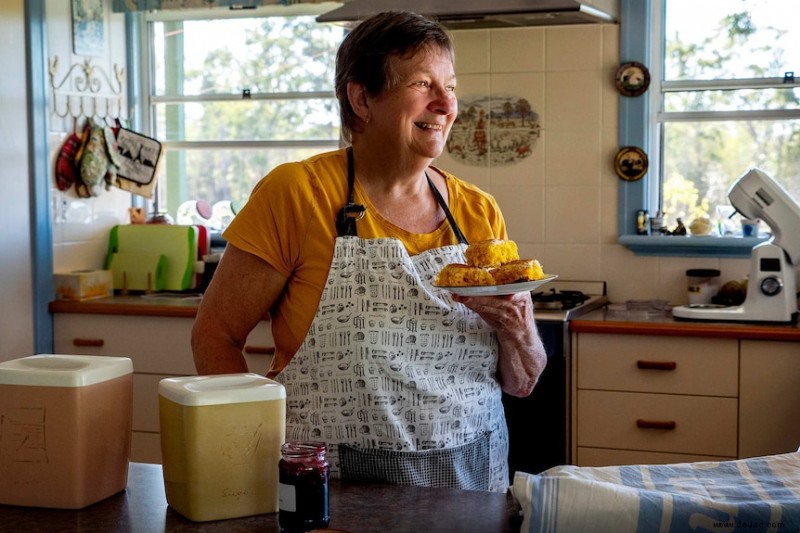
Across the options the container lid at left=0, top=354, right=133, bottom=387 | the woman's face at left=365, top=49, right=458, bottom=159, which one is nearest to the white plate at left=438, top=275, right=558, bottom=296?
the woman's face at left=365, top=49, right=458, bottom=159

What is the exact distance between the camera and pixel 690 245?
11.9 feet

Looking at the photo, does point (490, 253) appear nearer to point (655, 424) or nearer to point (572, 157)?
point (655, 424)

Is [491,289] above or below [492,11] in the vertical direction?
below

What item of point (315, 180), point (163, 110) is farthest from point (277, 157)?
point (315, 180)

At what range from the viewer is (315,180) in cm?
190

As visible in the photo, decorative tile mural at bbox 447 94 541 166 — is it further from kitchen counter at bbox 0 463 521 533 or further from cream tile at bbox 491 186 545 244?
kitchen counter at bbox 0 463 521 533

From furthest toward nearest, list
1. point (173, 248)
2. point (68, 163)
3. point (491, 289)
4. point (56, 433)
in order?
point (173, 248) < point (68, 163) < point (491, 289) < point (56, 433)

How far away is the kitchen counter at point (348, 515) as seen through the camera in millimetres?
1376

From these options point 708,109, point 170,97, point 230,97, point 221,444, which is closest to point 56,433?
point 221,444

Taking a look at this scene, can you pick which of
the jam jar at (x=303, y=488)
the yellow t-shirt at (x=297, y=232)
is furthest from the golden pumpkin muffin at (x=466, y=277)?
the jam jar at (x=303, y=488)

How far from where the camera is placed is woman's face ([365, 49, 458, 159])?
1888 mm

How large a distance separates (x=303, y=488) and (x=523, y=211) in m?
2.60

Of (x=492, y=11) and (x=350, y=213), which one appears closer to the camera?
(x=350, y=213)

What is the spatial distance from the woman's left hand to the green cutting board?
7.68ft
